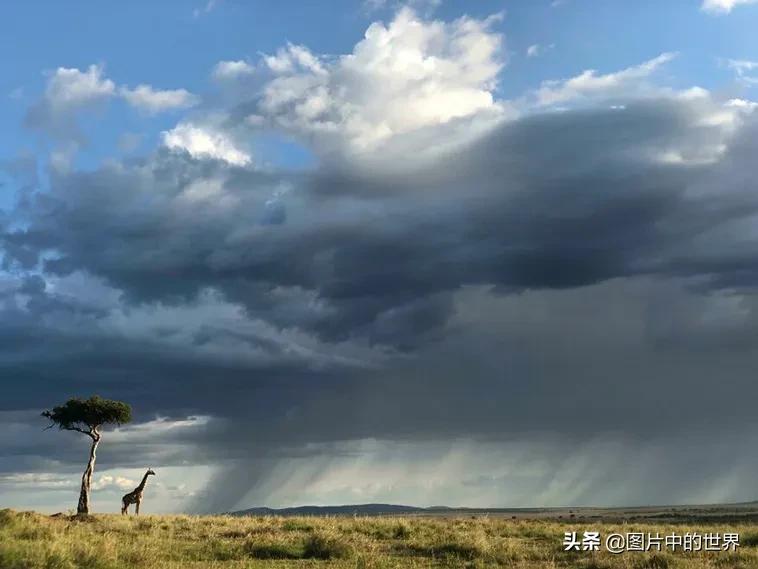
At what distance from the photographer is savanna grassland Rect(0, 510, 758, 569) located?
21984 millimetres

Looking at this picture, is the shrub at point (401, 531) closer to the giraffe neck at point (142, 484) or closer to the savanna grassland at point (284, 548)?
the savanna grassland at point (284, 548)

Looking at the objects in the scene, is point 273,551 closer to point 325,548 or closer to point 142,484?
point 325,548

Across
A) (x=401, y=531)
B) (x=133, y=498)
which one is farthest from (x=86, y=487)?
(x=401, y=531)

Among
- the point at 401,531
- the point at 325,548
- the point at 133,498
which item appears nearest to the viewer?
the point at 325,548

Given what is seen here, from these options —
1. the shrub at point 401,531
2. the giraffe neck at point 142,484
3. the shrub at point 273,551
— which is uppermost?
the giraffe neck at point 142,484

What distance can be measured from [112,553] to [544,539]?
2089 centimetres

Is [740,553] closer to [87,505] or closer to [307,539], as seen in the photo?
[307,539]

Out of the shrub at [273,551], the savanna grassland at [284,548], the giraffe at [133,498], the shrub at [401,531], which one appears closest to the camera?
the savanna grassland at [284,548]

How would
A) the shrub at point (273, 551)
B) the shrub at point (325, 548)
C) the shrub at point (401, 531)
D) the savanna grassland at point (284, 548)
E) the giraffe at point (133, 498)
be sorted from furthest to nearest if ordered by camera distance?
the giraffe at point (133, 498) < the shrub at point (401, 531) < the shrub at point (273, 551) < the shrub at point (325, 548) < the savanna grassland at point (284, 548)

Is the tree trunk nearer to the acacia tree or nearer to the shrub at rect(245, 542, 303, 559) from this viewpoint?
the acacia tree

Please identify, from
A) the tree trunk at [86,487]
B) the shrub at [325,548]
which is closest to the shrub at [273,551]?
the shrub at [325,548]

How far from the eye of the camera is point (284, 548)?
28.2m

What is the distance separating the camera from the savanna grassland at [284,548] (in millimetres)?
21984

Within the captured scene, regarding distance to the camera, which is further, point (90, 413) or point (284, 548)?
point (90, 413)
